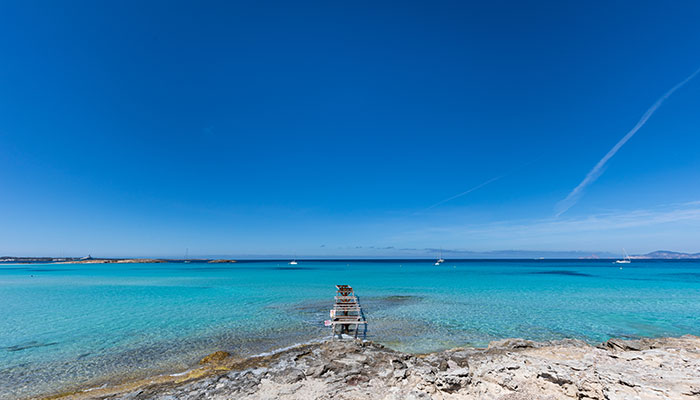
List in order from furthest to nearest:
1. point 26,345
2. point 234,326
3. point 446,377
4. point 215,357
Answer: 1. point 234,326
2. point 26,345
3. point 215,357
4. point 446,377

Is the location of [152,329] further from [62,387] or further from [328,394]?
[328,394]

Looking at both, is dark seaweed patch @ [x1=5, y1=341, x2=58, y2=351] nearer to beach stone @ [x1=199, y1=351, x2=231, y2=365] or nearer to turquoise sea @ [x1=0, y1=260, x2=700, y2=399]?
turquoise sea @ [x1=0, y1=260, x2=700, y2=399]

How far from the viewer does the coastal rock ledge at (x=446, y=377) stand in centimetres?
744

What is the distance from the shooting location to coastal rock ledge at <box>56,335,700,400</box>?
7.44 meters

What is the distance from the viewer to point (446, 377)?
8.60 m

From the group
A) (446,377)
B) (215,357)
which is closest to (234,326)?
(215,357)

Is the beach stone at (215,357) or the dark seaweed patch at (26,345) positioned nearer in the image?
the beach stone at (215,357)

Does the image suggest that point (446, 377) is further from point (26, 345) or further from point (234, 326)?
point (26, 345)

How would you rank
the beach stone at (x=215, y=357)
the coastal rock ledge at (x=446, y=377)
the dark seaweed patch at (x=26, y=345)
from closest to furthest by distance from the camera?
the coastal rock ledge at (x=446, y=377) < the beach stone at (x=215, y=357) < the dark seaweed patch at (x=26, y=345)

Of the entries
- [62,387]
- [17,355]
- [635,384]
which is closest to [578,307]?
[635,384]

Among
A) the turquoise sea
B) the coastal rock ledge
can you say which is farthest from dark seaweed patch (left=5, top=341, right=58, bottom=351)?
the coastal rock ledge

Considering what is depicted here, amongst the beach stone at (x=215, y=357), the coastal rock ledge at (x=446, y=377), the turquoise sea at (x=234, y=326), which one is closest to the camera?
the coastal rock ledge at (x=446, y=377)

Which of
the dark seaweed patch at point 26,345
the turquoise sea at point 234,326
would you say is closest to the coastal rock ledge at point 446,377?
the turquoise sea at point 234,326

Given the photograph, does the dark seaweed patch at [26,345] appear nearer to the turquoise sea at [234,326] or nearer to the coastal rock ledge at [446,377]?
the turquoise sea at [234,326]
